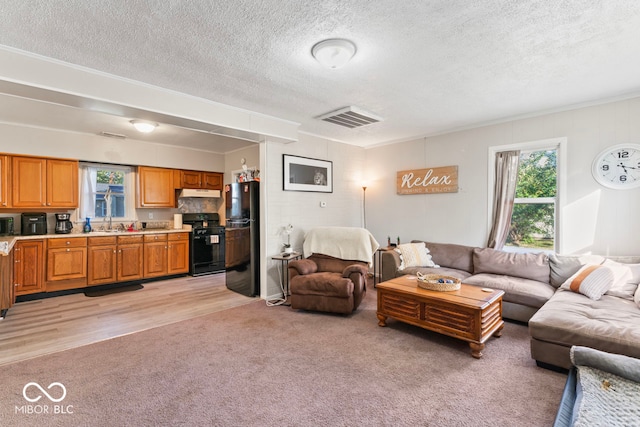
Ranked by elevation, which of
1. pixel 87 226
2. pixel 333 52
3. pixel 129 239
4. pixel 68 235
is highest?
pixel 333 52

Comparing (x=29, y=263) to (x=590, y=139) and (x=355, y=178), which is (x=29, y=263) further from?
(x=590, y=139)

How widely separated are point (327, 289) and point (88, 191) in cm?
469

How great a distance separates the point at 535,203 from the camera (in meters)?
3.93

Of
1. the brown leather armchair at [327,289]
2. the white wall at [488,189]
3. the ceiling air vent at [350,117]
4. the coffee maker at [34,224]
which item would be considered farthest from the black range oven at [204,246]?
the ceiling air vent at [350,117]

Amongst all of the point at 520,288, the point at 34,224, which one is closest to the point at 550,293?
the point at 520,288

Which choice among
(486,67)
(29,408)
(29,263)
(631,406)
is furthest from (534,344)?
(29,263)

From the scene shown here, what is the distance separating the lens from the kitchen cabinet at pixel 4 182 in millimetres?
4168

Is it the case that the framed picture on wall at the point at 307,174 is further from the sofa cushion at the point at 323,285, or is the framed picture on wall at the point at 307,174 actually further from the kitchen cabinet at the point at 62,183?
the kitchen cabinet at the point at 62,183

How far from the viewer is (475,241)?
4348 millimetres

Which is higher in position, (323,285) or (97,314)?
(323,285)

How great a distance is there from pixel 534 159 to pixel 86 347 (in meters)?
5.57

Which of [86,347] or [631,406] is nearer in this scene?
[631,406]

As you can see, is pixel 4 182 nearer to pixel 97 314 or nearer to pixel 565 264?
pixel 97 314

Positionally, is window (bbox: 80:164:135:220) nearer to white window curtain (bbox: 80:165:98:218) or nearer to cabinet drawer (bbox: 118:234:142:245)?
white window curtain (bbox: 80:165:98:218)
